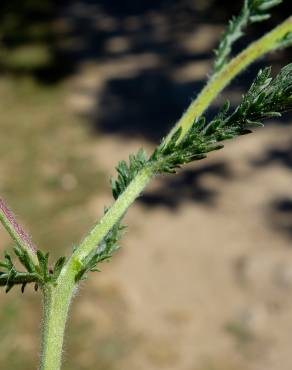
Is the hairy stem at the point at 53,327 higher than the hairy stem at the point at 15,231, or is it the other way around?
the hairy stem at the point at 15,231

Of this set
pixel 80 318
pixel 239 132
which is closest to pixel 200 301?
pixel 80 318

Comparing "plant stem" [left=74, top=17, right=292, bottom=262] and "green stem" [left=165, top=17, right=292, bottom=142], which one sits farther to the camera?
"green stem" [left=165, top=17, right=292, bottom=142]

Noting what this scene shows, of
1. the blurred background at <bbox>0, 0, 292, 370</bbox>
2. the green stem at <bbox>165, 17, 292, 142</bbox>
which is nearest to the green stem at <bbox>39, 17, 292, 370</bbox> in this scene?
the green stem at <bbox>165, 17, 292, 142</bbox>

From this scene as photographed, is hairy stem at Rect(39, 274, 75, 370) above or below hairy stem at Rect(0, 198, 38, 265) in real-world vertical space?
below

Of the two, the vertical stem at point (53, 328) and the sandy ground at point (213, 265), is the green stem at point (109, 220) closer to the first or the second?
the vertical stem at point (53, 328)

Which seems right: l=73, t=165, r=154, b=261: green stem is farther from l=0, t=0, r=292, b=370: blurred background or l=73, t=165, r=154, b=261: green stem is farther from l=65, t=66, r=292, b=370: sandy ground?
l=65, t=66, r=292, b=370: sandy ground

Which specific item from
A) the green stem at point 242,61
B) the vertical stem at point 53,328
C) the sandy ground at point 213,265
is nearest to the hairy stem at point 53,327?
the vertical stem at point 53,328
